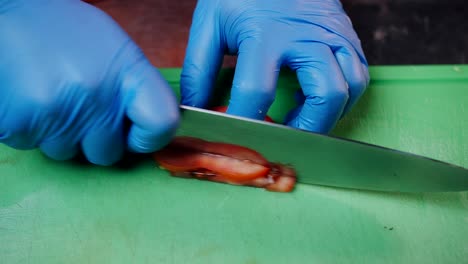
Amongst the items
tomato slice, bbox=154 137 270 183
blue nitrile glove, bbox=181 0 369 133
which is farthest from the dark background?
tomato slice, bbox=154 137 270 183

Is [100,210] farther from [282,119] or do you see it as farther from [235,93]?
[282,119]

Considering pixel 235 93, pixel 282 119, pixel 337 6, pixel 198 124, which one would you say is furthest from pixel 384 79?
pixel 198 124

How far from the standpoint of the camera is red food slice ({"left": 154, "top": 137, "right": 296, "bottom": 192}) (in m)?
1.27

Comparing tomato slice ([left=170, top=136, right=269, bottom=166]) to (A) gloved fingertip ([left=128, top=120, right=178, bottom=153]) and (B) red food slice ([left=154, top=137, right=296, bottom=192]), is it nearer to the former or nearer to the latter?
(B) red food slice ([left=154, top=137, right=296, bottom=192])

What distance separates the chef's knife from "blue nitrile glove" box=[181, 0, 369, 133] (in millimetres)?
83

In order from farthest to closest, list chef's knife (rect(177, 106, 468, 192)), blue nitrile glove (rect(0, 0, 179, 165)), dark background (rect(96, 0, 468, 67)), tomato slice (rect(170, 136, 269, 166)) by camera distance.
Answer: dark background (rect(96, 0, 468, 67)) < tomato slice (rect(170, 136, 269, 166)) < chef's knife (rect(177, 106, 468, 192)) < blue nitrile glove (rect(0, 0, 179, 165))

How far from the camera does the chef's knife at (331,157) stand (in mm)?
1138

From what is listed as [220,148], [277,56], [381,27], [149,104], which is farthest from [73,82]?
[381,27]

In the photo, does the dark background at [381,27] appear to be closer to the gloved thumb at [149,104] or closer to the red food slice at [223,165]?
the red food slice at [223,165]

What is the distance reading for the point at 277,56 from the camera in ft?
4.07

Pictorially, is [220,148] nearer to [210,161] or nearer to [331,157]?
[210,161]

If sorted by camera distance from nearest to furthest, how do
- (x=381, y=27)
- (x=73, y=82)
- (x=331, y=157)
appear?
(x=73, y=82) → (x=331, y=157) → (x=381, y=27)

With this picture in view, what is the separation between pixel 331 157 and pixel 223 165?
32 centimetres

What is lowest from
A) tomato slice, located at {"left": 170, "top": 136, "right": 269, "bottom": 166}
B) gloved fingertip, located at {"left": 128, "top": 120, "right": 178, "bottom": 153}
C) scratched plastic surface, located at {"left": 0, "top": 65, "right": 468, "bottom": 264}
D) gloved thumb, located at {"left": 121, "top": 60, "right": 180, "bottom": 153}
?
scratched plastic surface, located at {"left": 0, "top": 65, "right": 468, "bottom": 264}
